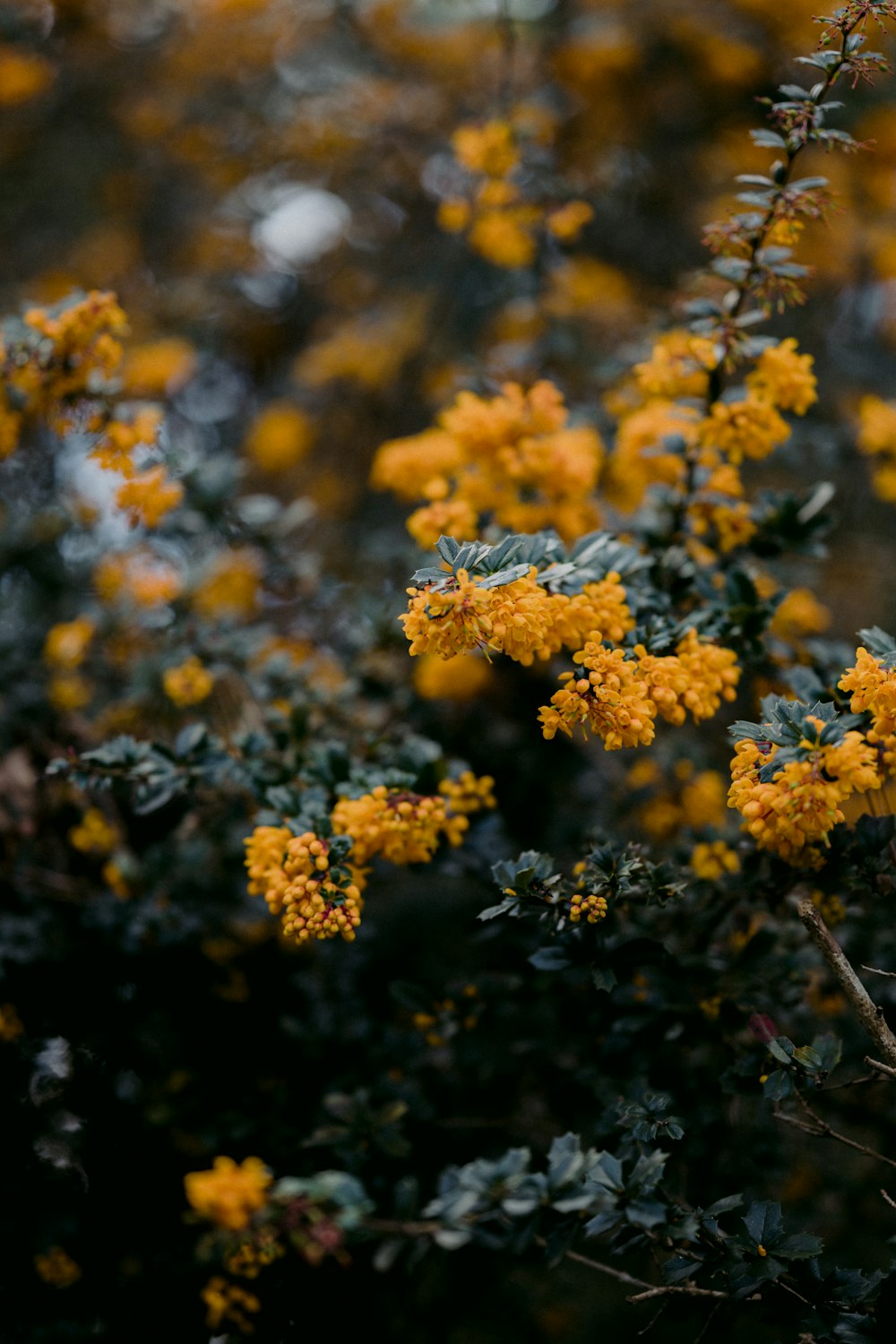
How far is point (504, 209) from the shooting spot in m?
2.59

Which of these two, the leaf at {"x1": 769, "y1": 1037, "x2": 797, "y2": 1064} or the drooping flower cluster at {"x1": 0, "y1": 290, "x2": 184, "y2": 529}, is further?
the drooping flower cluster at {"x1": 0, "y1": 290, "x2": 184, "y2": 529}

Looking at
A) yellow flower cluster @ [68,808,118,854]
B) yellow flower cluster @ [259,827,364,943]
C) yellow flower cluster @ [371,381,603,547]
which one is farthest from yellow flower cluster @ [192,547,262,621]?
yellow flower cluster @ [259,827,364,943]

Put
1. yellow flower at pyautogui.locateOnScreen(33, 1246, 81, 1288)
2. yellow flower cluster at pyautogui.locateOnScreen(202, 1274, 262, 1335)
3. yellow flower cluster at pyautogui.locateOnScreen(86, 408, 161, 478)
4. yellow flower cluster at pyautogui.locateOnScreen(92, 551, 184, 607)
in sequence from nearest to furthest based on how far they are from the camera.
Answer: yellow flower cluster at pyautogui.locateOnScreen(202, 1274, 262, 1335) → yellow flower at pyautogui.locateOnScreen(33, 1246, 81, 1288) → yellow flower cluster at pyautogui.locateOnScreen(86, 408, 161, 478) → yellow flower cluster at pyautogui.locateOnScreen(92, 551, 184, 607)

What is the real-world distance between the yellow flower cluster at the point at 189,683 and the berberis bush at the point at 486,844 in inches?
0.8

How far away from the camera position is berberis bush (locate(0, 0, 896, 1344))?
1346 millimetres

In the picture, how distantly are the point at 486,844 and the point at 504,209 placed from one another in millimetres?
1841

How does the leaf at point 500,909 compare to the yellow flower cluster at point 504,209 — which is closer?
the leaf at point 500,909

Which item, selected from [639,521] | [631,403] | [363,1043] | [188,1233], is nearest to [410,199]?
[631,403]

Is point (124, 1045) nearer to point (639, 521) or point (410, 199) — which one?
point (639, 521)

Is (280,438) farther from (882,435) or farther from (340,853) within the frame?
(340,853)

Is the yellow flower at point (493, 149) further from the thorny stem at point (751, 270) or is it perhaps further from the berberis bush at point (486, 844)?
the thorny stem at point (751, 270)

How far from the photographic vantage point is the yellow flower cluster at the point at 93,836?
2131 mm

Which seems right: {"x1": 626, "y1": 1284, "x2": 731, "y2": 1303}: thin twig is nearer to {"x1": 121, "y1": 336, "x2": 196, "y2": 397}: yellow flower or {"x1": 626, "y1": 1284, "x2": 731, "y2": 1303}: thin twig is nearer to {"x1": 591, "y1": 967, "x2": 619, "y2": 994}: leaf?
{"x1": 591, "y1": 967, "x2": 619, "y2": 994}: leaf

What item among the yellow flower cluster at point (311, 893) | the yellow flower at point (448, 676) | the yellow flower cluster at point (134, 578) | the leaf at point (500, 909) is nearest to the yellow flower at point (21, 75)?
the yellow flower cluster at point (134, 578)
